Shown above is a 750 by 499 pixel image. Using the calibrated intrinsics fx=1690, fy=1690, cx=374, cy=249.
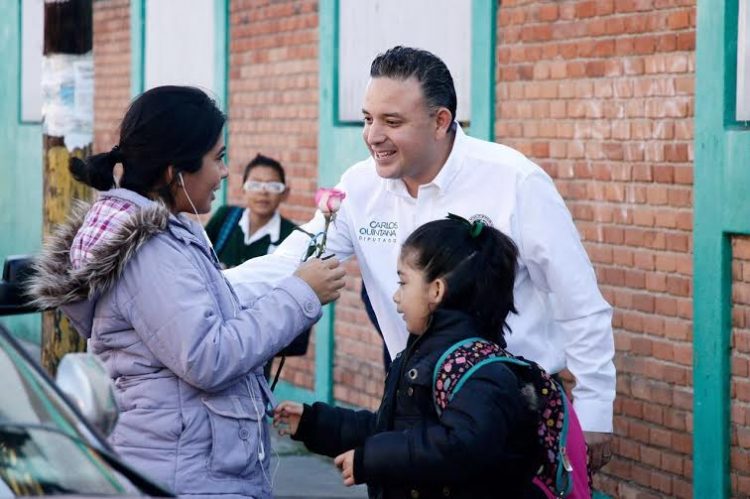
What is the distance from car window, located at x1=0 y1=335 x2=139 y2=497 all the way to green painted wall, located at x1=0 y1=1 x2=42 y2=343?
480 inches

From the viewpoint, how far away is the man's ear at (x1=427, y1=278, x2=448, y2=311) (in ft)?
13.9

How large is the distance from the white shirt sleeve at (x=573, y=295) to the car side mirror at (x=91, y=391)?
183 centimetres

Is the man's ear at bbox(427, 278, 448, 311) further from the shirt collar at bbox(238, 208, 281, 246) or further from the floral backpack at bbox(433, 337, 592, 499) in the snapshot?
the shirt collar at bbox(238, 208, 281, 246)

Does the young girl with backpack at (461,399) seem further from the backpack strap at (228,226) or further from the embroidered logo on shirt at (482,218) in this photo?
the backpack strap at (228,226)

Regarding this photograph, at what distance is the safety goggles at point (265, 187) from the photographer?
8898 mm

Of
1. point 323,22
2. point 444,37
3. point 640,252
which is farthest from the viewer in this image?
point 323,22

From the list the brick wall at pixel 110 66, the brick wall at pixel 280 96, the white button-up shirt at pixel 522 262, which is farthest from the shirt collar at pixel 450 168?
the brick wall at pixel 110 66

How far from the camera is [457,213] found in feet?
16.6

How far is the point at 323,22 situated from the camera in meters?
10.6

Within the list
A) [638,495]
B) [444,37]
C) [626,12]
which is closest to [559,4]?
[626,12]

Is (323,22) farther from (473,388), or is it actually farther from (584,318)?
(473,388)

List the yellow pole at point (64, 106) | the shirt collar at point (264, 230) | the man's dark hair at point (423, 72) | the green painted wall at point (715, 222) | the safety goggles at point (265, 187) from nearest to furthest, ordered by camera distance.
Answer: the man's dark hair at point (423, 72), the green painted wall at point (715, 222), the yellow pole at point (64, 106), the shirt collar at point (264, 230), the safety goggles at point (265, 187)

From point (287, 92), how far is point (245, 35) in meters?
0.94

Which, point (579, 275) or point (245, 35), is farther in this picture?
point (245, 35)
